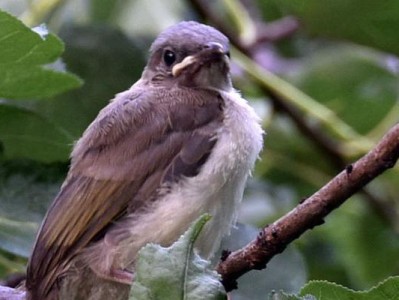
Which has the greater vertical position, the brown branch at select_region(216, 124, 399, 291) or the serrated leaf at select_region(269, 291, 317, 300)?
the brown branch at select_region(216, 124, 399, 291)

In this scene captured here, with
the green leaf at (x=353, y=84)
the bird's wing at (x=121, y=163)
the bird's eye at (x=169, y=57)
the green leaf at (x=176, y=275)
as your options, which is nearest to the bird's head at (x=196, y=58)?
the bird's eye at (x=169, y=57)

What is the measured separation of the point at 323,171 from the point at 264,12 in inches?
28.3

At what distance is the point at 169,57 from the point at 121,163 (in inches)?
21.6

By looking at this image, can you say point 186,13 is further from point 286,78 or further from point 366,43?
point 366,43

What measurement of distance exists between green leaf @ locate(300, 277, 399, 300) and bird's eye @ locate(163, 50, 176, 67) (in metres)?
1.25

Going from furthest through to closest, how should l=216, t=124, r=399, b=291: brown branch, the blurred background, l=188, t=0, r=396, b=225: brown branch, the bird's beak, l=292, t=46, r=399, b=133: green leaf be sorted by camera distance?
l=292, t=46, r=399, b=133: green leaf, l=188, t=0, r=396, b=225: brown branch, the blurred background, the bird's beak, l=216, t=124, r=399, b=291: brown branch

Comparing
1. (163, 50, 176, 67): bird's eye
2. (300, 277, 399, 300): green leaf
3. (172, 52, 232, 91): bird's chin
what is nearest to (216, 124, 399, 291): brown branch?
(300, 277, 399, 300): green leaf

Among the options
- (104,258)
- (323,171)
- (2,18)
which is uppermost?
(2,18)

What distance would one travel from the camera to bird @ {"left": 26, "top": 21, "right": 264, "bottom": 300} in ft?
8.79

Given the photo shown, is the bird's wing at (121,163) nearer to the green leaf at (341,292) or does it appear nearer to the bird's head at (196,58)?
the bird's head at (196,58)

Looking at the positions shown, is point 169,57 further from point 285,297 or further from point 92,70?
point 285,297

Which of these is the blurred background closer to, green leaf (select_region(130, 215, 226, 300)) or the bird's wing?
the bird's wing

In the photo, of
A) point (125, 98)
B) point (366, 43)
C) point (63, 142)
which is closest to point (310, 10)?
point (366, 43)

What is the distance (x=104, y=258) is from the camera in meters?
2.69
